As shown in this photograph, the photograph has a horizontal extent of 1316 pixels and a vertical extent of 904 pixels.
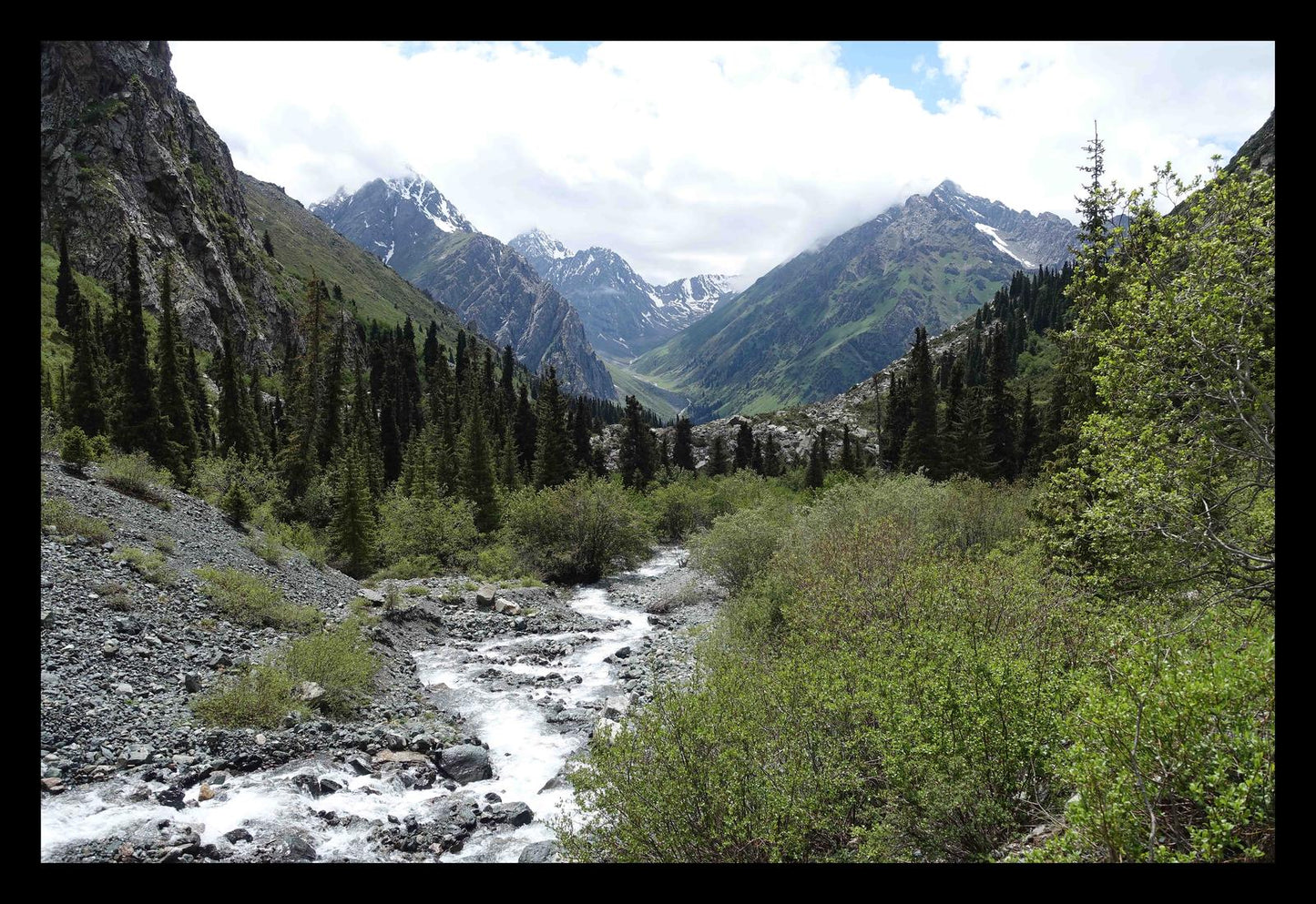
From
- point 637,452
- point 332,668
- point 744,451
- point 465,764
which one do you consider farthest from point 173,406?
point 744,451

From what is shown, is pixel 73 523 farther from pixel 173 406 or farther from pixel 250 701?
pixel 173 406

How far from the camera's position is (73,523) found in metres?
19.5

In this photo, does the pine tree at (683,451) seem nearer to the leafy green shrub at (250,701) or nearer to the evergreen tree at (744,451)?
the evergreen tree at (744,451)

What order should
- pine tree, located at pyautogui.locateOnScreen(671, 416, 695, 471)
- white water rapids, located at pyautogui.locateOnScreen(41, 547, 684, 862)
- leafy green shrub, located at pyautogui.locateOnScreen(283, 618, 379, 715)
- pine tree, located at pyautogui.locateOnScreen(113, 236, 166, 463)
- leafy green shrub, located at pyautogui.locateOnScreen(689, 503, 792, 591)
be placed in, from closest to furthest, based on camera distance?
1. white water rapids, located at pyautogui.locateOnScreen(41, 547, 684, 862)
2. leafy green shrub, located at pyautogui.locateOnScreen(283, 618, 379, 715)
3. leafy green shrub, located at pyautogui.locateOnScreen(689, 503, 792, 591)
4. pine tree, located at pyautogui.locateOnScreen(113, 236, 166, 463)
5. pine tree, located at pyautogui.locateOnScreen(671, 416, 695, 471)

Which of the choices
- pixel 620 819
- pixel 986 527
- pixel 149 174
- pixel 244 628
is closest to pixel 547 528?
pixel 244 628

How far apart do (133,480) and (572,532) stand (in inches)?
953

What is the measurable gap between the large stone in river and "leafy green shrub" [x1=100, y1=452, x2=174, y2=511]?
1997cm

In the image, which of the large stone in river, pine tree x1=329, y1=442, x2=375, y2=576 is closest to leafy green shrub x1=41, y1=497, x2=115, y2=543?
the large stone in river

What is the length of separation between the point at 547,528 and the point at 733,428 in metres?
97.6

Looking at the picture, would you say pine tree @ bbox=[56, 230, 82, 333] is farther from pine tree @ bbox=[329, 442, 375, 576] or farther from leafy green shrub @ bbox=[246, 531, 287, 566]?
leafy green shrub @ bbox=[246, 531, 287, 566]

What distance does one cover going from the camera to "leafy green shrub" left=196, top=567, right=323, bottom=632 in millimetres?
19594
